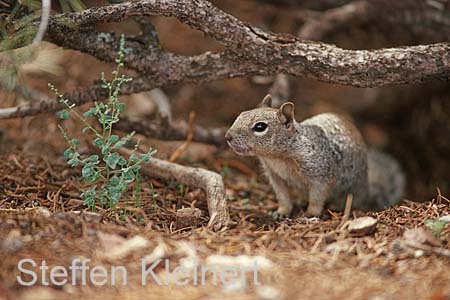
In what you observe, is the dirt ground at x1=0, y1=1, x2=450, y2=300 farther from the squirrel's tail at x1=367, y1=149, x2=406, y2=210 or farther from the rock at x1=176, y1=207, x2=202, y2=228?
the squirrel's tail at x1=367, y1=149, x2=406, y2=210

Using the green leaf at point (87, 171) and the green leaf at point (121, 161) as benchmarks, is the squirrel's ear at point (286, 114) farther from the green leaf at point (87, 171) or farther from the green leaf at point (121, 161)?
the green leaf at point (87, 171)

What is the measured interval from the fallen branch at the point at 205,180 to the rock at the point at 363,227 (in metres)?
0.85

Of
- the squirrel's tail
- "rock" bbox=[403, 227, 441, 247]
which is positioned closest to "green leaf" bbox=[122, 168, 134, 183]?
"rock" bbox=[403, 227, 441, 247]

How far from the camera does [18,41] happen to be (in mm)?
3475

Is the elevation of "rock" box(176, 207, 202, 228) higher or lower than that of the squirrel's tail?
higher

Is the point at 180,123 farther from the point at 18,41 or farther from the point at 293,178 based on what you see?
the point at 18,41

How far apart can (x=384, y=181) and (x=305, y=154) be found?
1.72 metres

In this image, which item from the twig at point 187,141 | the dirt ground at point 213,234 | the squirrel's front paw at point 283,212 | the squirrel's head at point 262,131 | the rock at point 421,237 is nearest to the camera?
the dirt ground at point 213,234

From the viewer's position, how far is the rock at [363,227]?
3254mm

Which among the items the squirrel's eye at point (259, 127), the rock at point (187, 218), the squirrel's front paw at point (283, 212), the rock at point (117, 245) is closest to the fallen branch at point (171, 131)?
the squirrel's front paw at point (283, 212)

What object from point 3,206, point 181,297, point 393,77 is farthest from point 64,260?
point 393,77

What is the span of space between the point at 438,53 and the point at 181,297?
2.53 meters

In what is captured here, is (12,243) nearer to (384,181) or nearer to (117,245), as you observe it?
(117,245)

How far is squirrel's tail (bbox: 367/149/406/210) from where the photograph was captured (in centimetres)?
546
